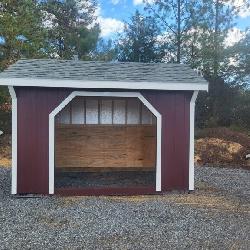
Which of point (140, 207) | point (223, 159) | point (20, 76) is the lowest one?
point (223, 159)

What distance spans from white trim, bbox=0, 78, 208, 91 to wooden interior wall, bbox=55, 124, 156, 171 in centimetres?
199

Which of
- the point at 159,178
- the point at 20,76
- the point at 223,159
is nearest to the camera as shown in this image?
the point at 20,76

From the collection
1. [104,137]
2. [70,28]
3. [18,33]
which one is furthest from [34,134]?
[70,28]

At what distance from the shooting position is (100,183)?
9.57 meters

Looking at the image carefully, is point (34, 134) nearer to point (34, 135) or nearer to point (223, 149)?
point (34, 135)

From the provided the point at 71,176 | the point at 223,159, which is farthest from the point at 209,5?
the point at 71,176

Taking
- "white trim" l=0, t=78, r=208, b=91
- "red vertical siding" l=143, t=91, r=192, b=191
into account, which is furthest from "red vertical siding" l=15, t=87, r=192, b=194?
"red vertical siding" l=143, t=91, r=192, b=191

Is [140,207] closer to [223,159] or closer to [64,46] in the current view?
[223,159]

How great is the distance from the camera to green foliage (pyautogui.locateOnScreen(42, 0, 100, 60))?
2278 centimetres

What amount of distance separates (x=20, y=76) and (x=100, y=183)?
3.08 metres

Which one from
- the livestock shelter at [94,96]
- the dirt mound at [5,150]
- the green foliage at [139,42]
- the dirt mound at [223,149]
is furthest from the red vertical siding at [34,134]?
the green foliage at [139,42]

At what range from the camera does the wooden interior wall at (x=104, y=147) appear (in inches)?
388

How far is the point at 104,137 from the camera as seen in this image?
32.5ft

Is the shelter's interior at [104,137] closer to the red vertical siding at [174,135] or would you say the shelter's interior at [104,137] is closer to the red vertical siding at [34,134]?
the red vertical siding at [174,135]
